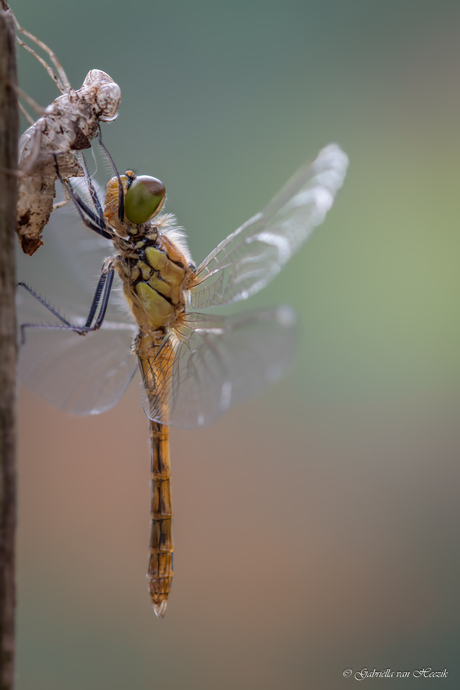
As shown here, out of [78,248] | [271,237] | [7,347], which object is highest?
[78,248]

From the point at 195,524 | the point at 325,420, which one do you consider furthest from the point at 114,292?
the point at 325,420

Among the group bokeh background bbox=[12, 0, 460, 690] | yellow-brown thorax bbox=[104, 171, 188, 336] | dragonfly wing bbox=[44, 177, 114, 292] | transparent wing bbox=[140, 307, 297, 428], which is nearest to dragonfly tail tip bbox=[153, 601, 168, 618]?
transparent wing bbox=[140, 307, 297, 428]

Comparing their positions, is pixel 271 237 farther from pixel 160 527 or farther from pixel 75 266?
pixel 160 527

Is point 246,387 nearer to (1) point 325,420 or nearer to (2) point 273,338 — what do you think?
(2) point 273,338

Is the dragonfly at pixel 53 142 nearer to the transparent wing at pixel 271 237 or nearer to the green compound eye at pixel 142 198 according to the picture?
the green compound eye at pixel 142 198

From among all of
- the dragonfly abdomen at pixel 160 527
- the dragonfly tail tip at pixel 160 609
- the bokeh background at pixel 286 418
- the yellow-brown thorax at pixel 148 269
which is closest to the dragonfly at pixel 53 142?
the yellow-brown thorax at pixel 148 269

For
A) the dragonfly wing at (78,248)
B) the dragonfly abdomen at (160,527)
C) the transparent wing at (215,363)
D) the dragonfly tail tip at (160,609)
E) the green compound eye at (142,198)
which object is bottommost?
the dragonfly tail tip at (160,609)

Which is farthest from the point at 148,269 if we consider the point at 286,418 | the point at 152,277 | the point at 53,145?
the point at 286,418
